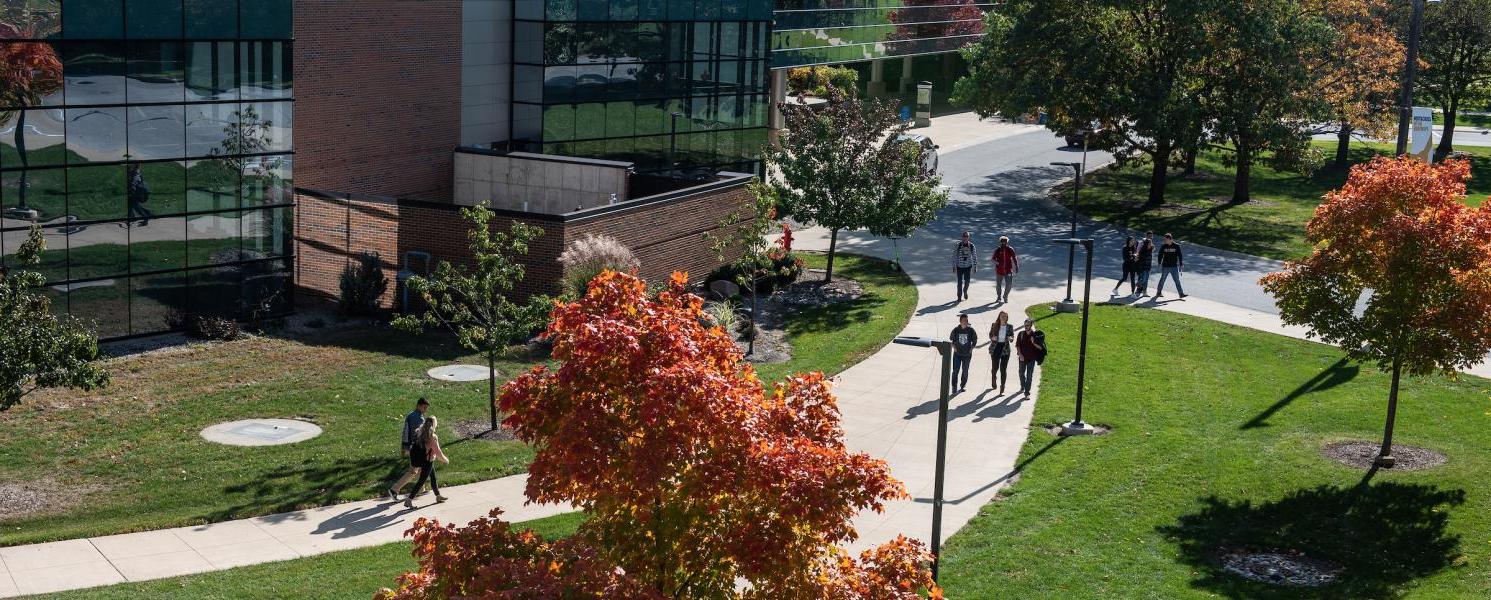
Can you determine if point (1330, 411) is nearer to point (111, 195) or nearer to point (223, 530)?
point (223, 530)

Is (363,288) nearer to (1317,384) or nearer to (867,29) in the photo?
(1317,384)

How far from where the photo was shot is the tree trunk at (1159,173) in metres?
48.0

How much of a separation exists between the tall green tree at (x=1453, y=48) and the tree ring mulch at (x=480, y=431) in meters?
47.7

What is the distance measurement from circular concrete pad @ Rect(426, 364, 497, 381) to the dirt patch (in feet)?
24.5

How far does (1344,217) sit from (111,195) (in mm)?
20244

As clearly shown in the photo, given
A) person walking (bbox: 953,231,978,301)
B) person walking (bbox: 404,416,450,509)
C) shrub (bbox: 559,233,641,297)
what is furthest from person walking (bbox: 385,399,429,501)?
person walking (bbox: 953,231,978,301)

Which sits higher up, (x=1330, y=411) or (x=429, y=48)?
(x=429, y=48)

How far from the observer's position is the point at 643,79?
3912cm

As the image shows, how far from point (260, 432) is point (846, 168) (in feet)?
55.4

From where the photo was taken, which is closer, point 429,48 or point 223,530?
point 223,530

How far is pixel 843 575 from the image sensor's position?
11344 mm

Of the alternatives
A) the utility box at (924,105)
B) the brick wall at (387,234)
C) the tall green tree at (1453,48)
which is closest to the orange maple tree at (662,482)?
the brick wall at (387,234)

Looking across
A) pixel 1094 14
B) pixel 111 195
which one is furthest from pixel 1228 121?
pixel 111 195

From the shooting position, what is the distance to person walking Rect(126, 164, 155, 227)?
2653 centimetres
